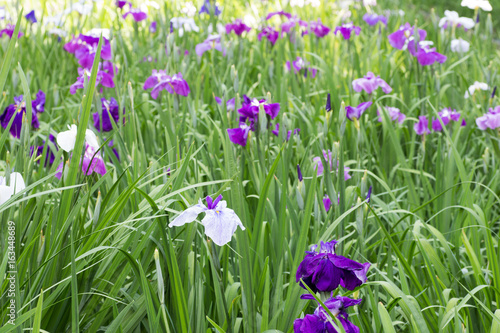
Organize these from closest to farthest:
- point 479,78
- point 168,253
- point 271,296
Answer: point 168,253, point 271,296, point 479,78

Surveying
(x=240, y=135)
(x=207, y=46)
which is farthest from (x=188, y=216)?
(x=207, y=46)

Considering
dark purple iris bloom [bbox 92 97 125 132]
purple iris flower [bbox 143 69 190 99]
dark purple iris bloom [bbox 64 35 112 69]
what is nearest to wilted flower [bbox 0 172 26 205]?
dark purple iris bloom [bbox 92 97 125 132]

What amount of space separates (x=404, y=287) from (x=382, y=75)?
2049mm

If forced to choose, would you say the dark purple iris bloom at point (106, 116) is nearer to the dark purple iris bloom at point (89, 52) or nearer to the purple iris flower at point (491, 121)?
the dark purple iris bloom at point (89, 52)

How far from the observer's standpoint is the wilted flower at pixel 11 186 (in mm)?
1002

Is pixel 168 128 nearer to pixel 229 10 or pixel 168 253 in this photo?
pixel 168 253

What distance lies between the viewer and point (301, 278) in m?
1.00

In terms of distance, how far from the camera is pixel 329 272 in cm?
97

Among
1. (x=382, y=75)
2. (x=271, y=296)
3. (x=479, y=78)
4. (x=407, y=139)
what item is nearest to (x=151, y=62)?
(x=382, y=75)

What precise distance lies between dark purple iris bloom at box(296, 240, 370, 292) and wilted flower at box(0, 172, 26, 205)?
2.04 feet

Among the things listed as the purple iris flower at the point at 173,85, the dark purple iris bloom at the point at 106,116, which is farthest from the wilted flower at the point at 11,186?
the purple iris flower at the point at 173,85

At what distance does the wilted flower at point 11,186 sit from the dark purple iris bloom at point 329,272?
62 centimetres

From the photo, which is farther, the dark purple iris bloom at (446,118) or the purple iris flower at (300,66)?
the purple iris flower at (300,66)

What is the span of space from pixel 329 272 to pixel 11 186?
2.41ft
